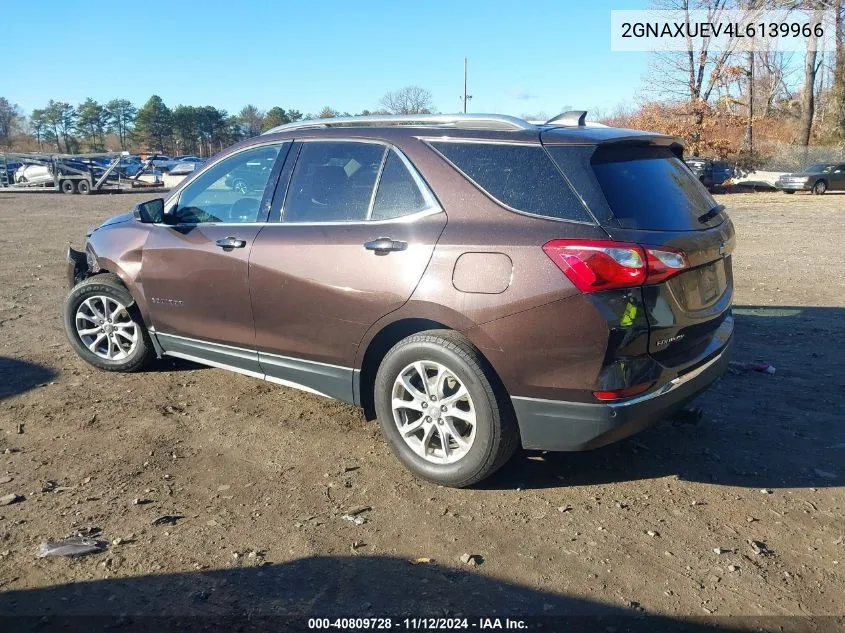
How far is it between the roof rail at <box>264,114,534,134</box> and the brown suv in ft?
0.05

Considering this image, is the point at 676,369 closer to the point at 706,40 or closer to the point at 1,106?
the point at 706,40

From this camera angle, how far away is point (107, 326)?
5.57 metres

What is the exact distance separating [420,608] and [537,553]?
0.66 m

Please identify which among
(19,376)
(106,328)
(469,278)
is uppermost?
(469,278)

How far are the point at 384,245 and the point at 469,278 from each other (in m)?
0.56

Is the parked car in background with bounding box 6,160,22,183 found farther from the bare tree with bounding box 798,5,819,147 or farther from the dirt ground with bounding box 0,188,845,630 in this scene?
the bare tree with bounding box 798,5,819,147

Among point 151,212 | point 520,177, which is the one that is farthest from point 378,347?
point 151,212

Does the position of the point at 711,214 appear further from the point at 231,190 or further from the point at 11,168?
the point at 11,168

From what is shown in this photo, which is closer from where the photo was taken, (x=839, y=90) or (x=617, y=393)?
(x=617, y=393)

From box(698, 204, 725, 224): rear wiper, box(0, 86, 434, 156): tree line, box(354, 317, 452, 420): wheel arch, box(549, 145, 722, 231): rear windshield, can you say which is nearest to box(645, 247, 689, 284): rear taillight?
box(549, 145, 722, 231): rear windshield

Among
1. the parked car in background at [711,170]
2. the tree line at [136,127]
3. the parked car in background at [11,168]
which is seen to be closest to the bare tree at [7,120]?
the tree line at [136,127]

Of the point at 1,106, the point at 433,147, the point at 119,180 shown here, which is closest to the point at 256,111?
the point at 1,106

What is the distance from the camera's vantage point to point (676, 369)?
361 cm

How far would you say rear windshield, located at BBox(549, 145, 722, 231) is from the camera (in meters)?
3.52
